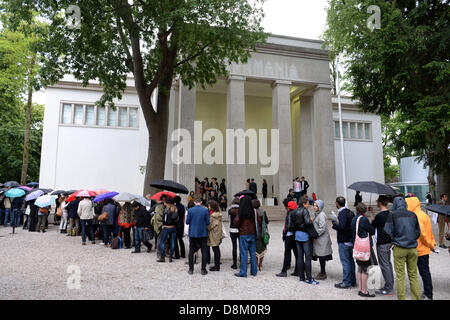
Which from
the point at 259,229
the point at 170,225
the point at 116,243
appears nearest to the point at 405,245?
the point at 259,229

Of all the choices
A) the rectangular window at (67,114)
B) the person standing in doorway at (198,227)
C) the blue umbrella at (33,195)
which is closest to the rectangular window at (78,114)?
the rectangular window at (67,114)

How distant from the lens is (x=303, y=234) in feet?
20.9

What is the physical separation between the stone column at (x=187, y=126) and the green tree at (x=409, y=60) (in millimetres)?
8886

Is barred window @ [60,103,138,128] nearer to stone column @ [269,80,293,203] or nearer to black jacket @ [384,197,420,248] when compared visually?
stone column @ [269,80,293,203]

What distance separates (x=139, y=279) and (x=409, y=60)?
14990mm

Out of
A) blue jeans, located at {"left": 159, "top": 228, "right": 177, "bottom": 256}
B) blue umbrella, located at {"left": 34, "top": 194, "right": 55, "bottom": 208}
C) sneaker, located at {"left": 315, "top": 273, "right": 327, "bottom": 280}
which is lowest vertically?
sneaker, located at {"left": 315, "top": 273, "right": 327, "bottom": 280}

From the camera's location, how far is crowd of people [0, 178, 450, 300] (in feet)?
17.1

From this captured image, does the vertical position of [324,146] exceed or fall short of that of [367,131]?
it falls short

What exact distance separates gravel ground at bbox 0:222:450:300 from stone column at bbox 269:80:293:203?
9855mm

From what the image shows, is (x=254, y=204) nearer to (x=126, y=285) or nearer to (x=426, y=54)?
(x=126, y=285)

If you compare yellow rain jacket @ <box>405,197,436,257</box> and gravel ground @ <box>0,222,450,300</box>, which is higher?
yellow rain jacket @ <box>405,197,436,257</box>

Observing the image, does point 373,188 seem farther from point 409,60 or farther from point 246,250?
point 409,60

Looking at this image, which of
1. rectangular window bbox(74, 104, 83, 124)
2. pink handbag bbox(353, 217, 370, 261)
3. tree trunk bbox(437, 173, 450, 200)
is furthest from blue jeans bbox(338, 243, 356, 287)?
rectangular window bbox(74, 104, 83, 124)

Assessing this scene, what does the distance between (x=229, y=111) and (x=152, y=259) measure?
Answer: 12.2 m
